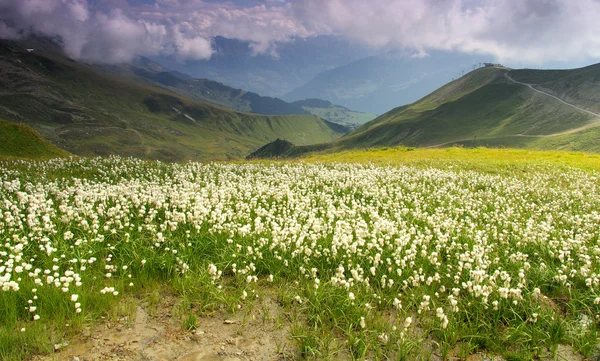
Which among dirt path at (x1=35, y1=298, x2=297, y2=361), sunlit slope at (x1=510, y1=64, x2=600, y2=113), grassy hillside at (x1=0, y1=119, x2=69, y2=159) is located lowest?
dirt path at (x1=35, y1=298, x2=297, y2=361)

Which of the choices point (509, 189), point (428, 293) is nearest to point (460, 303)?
point (428, 293)

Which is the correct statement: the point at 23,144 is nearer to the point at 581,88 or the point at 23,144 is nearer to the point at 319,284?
the point at 319,284

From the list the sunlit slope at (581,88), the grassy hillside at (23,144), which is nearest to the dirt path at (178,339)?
the grassy hillside at (23,144)

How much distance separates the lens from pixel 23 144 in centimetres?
2955

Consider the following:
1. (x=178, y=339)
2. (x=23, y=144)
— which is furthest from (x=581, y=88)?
(x=178, y=339)

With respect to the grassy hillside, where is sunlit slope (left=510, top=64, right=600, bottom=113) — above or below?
above

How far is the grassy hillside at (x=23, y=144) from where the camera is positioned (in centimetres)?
2823

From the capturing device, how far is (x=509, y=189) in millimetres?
16141

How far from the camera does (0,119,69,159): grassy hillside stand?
92.6 ft

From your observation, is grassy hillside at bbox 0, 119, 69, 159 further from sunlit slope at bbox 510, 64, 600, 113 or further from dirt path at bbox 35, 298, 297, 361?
sunlit slope at bbox 510, 64, 600, 113

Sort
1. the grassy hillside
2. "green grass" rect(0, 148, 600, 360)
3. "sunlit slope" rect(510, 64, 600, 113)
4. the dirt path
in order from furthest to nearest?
1. "sunlit slope" rect(510, 64, 600, 113)
2. the grassy hillside
3. "green grass" rect(0, 148, 600, 360)
4. the dirt path

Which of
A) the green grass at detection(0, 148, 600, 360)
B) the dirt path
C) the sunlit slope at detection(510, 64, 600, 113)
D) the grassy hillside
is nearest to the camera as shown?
the dirt path

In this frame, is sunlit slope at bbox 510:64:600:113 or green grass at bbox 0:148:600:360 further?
sunlit slope at bbox 510:64:600:113

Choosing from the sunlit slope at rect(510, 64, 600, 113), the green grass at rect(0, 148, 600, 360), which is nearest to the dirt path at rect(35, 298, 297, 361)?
the green grass at rect(0, 148, 600, 360)
